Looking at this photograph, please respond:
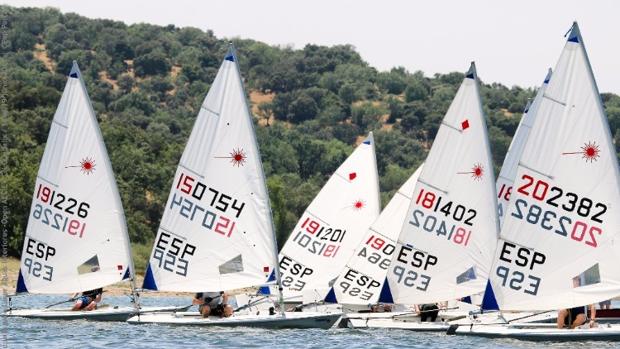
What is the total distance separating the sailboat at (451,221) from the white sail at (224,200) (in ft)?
12.3

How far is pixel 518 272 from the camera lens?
35031 mm

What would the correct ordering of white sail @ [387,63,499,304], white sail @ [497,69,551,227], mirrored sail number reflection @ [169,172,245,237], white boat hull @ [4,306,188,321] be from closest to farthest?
mirrored sail number reflection @ [169,172,245,237] → white sail @ [387,63,499,304] → white boat hull @ [4,306,188,321] → white sail @ [497,69,551,227]

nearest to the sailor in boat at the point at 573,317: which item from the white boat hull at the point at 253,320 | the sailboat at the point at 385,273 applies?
the sailboat at the point at 385,273

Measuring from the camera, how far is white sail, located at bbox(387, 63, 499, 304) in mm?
40500

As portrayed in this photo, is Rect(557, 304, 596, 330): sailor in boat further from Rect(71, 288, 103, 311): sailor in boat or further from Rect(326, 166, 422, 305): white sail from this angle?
Rect(71, 288, 103, 311): sailor in boat

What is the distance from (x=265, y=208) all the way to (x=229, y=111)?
9.14 feet

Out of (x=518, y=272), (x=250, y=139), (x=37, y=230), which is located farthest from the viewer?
(x=37, y=230)

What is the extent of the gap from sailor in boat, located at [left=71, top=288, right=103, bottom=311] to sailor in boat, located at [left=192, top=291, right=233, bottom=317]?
4294 mm

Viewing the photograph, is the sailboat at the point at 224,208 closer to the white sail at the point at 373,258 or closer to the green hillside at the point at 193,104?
the white sail at the point at 373,258

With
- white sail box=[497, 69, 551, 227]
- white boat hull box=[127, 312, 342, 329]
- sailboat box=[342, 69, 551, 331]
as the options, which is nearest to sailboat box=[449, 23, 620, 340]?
sailboat box=[342, 69, 551, 331]

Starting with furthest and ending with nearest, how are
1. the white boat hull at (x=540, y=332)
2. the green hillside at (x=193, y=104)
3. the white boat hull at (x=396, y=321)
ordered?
1. the green hillside at (x=193, y=104)
2. the white boat hull at (x=396, y=321)
3. the white boat hull at (x=540, y=332)

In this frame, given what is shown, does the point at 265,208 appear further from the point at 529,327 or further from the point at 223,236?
the point at 529,327

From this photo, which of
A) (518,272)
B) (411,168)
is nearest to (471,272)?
(518,272)

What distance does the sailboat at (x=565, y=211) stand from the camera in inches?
1339
